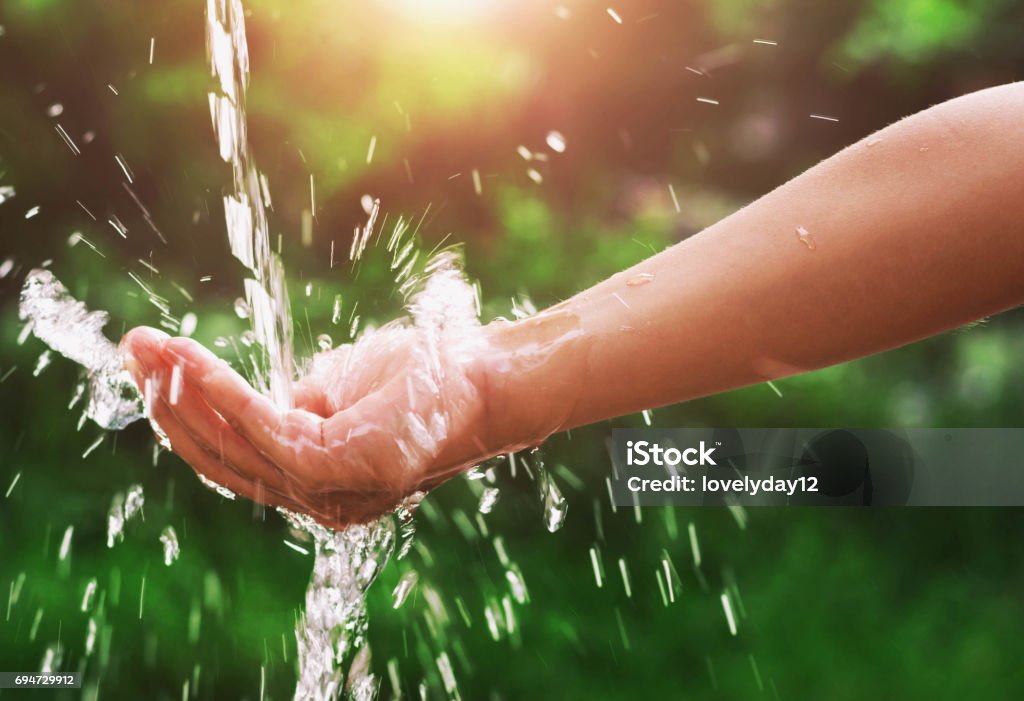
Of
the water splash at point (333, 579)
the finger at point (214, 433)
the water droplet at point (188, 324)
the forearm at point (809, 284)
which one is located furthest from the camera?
the water droplet at point (188, 324)

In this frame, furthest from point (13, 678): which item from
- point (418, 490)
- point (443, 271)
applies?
point (418, 490)

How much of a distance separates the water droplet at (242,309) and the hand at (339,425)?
4.28ft

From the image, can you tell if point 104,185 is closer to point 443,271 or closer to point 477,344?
point 443,271

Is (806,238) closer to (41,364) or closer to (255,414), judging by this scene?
(255,414)

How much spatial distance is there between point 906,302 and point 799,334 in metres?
0.10

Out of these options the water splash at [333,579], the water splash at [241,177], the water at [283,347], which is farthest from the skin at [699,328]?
the water splash at [241,177]

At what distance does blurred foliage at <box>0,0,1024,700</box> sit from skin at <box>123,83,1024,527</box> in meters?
1.37

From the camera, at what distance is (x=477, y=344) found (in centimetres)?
106

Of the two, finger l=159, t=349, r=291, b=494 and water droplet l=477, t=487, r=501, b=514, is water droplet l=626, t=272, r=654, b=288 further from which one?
water droplet l=477, t=487, r=501, b=514

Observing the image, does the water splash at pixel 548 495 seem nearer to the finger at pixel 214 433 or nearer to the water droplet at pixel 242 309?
the water droplet at pixel 242 309

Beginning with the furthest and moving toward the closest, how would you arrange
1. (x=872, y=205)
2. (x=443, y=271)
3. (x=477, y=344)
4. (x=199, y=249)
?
(x=199, y=249), (x=443, y=271), (x=477, y=344), (x=872, y=205)

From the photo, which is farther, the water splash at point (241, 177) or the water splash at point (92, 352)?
the water splash at point (241, 177)

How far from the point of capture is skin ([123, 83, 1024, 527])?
2.98ft

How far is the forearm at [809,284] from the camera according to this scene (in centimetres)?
90
